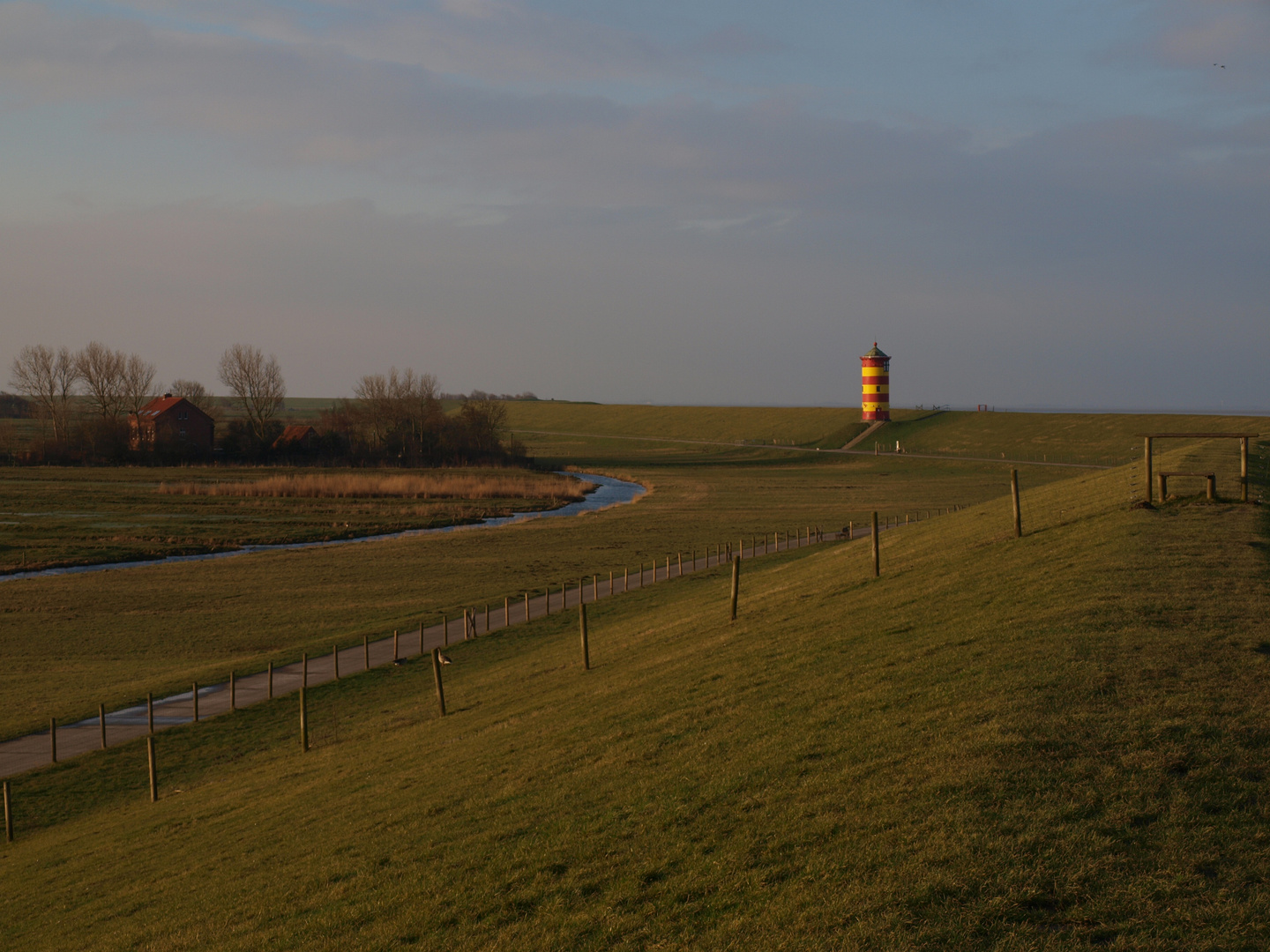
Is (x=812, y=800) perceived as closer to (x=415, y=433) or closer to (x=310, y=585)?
(x=310, y=585)

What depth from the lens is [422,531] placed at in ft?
245

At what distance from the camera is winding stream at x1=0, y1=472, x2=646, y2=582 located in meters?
56.6

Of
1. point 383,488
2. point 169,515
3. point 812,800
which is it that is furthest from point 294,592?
point 383,488

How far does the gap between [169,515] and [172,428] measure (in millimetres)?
56435

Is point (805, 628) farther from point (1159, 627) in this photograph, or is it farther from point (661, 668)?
point (1159, 627)

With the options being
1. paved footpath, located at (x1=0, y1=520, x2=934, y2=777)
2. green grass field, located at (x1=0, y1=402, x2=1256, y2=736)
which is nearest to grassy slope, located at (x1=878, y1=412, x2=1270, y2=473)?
green grass field, located at (x1=0, y1=402, x2=1256, y2=736)

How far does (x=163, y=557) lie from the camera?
200ft

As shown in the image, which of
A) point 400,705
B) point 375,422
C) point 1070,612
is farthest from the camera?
point 375,422

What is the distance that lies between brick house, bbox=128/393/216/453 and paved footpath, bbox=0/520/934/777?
10238cm

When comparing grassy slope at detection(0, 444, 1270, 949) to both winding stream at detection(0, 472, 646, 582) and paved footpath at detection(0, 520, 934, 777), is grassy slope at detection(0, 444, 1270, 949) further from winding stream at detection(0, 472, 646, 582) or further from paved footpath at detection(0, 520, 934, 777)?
winding stream at detection(0, 472, 646, 582)

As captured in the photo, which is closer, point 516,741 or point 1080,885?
point 1080,885

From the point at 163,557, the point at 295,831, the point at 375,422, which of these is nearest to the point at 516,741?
the point at 295,831

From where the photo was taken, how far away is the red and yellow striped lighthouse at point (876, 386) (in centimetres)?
13725

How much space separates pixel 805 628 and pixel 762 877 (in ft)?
36.9
